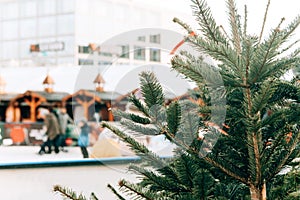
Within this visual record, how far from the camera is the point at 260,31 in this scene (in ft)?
4.96

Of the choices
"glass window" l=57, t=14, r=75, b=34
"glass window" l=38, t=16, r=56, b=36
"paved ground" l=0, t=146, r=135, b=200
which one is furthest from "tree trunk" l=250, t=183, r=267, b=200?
"glass window" l=38, t=16, r=56, b=36

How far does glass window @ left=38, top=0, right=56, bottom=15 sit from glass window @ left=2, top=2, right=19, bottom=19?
1636 mm

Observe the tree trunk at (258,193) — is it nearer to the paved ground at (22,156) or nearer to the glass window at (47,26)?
the paved ground at (22,156)

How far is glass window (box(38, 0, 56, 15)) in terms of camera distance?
32.1 metres

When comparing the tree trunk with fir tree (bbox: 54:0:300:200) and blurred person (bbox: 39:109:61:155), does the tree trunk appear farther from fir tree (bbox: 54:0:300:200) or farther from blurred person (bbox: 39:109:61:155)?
blurred person (bbox: 39:109:61:155)

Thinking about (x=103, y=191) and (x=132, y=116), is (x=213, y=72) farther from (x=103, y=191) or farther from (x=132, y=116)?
(x=103, y=191)

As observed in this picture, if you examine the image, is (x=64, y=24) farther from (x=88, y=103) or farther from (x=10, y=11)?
(x=88, y=103)

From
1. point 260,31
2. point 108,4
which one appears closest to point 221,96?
point 260,31

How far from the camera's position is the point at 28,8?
3303 centimetres

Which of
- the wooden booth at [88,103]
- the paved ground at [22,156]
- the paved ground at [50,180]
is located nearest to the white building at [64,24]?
the wooden booth at [88,103]

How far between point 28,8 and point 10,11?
146cm

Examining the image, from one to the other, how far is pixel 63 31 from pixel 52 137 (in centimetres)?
2094

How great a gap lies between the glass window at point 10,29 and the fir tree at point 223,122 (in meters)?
32.6

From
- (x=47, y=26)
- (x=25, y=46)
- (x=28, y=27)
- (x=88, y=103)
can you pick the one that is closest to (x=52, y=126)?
(x=88, y=103)
